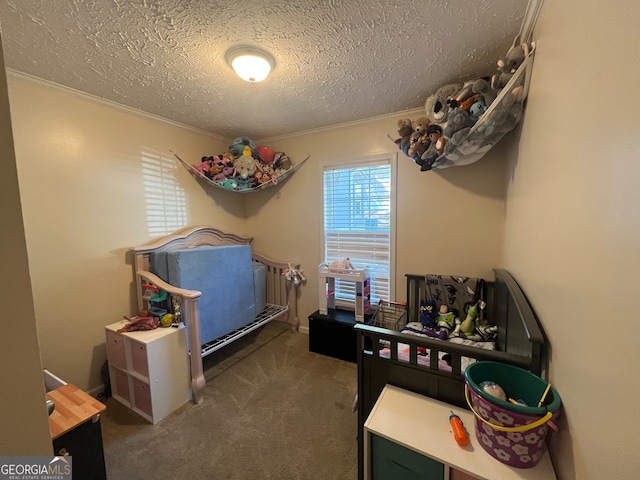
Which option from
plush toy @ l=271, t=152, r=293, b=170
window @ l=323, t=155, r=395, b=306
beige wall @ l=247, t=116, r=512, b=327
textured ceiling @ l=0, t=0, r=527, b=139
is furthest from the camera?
plush toy @ l=271, t=152, r=293, b=170

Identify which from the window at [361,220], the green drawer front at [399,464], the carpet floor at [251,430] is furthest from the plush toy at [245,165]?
the green drawer front at [399,464]

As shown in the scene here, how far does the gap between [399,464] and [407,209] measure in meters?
1.96

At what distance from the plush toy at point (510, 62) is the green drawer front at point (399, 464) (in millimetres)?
1844

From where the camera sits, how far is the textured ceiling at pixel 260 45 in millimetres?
1213

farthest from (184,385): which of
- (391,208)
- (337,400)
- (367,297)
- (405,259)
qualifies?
(391,208)

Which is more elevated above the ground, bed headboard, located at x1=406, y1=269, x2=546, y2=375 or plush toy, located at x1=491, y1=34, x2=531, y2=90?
plush toy, located at x1=491, y1=34, x2=531, y2=90

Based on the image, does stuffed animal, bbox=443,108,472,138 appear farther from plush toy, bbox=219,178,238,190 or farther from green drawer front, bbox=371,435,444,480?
plush toy, bbox=219,178,238,190

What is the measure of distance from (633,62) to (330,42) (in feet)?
4.41

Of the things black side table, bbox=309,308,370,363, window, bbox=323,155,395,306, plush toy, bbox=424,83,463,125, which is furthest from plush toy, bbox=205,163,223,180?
plush toy, bbox=424,83,463,125

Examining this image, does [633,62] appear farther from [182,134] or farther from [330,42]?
[182,134]

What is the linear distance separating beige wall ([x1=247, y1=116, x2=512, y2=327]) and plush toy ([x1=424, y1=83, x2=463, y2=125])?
1.42 feet

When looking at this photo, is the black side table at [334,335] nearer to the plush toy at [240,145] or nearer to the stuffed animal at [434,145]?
the stuffed animal at [434,145]

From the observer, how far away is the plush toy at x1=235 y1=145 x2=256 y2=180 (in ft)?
9.07

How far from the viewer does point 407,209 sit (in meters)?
2.45
